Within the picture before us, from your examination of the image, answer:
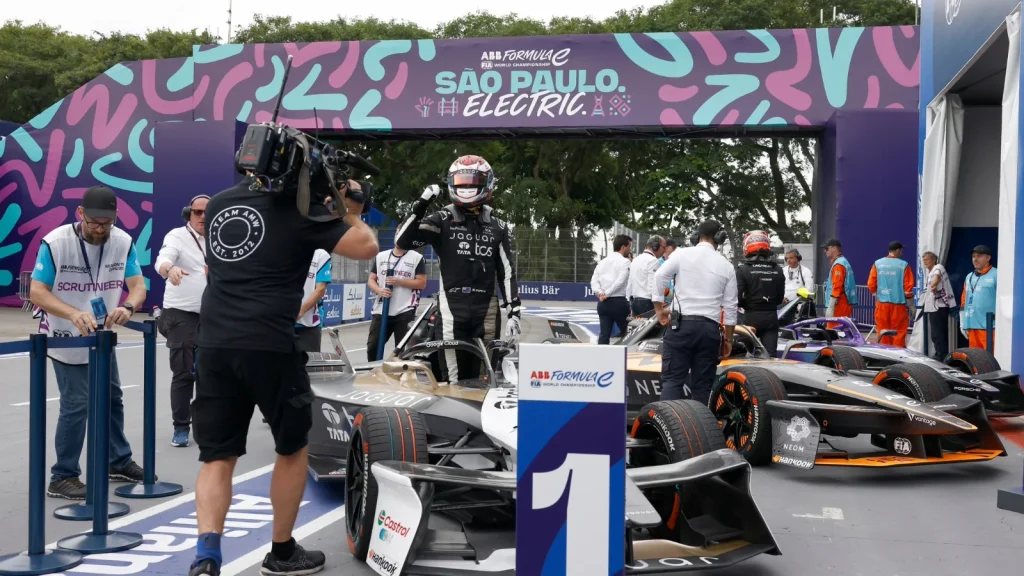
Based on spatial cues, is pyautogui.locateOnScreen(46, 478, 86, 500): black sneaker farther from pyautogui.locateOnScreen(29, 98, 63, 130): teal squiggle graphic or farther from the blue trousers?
pyautogui.locateOnScreen(29, 98, 63, 130): teal squiggle graphic

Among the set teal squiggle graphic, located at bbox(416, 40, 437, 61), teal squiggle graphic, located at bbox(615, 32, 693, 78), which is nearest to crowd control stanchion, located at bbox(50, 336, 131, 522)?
teal squiggle graphic, located at bbox(615, 32, 693, 78)

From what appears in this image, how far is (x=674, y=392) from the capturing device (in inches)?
295

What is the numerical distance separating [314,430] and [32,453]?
191cm

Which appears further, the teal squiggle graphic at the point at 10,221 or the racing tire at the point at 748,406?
the teal squiggle graphic at the point at 10,221

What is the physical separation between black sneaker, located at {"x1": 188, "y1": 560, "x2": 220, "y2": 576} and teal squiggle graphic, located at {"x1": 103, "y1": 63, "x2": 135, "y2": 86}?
22245 millimetres

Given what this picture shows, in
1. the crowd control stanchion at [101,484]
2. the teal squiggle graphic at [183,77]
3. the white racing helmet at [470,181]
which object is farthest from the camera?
the teal squiggle graphic at [183,77]

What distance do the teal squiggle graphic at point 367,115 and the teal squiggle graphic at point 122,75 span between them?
652cm

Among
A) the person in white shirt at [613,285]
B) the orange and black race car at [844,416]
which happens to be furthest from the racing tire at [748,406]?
the person in white shirt at [613,285]

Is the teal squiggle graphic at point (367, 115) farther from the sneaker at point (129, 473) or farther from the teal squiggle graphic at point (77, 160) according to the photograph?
the sneaker at point (129, 473)

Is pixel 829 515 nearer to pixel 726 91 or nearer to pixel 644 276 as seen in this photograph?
pixel 644 276

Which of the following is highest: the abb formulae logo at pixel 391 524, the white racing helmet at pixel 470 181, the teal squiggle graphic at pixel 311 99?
the teal squiggle graphic at pixel 311 99

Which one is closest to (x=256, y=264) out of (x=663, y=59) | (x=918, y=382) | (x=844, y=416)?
(x=844, y=416)

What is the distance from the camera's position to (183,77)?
23.2 m

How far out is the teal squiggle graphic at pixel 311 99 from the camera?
2119 cm
